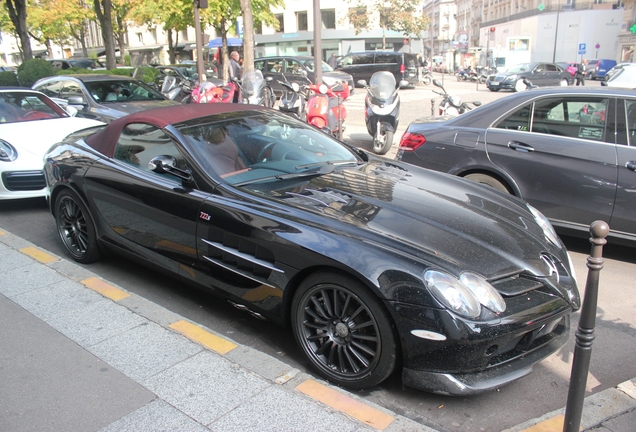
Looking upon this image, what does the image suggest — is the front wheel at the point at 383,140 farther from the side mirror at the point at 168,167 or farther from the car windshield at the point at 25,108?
Result: the side mirror at the point at 168,167

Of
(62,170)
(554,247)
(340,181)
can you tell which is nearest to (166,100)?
(62,170)

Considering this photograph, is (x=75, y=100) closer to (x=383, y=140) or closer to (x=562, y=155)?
(x=383, y=140)

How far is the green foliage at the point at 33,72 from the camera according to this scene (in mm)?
19766

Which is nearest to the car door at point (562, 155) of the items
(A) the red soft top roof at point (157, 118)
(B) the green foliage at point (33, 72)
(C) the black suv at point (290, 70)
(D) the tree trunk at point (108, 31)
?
(A) the red soft top roof at point (157, 118)

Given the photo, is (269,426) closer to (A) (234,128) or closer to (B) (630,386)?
(B) (630,386)

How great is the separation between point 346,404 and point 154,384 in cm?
105

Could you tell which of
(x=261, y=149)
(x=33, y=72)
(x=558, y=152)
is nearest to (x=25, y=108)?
(x=261, y=149)

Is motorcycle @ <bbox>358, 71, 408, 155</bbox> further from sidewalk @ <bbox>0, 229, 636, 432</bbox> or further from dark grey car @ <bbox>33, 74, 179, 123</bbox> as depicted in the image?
sidewalk @ <bbox>0, 229, 636, 432</bbox>

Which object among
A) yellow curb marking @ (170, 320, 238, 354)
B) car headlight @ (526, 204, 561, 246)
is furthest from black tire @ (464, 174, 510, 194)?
yellow curb marking @ (170, 320, 238, 354)

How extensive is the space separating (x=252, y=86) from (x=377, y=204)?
9.54 m

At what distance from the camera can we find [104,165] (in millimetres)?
4516

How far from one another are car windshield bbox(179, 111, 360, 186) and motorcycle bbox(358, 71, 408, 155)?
17.6ft

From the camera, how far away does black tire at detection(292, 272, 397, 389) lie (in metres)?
2.86

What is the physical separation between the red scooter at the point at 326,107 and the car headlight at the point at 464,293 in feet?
22.5
